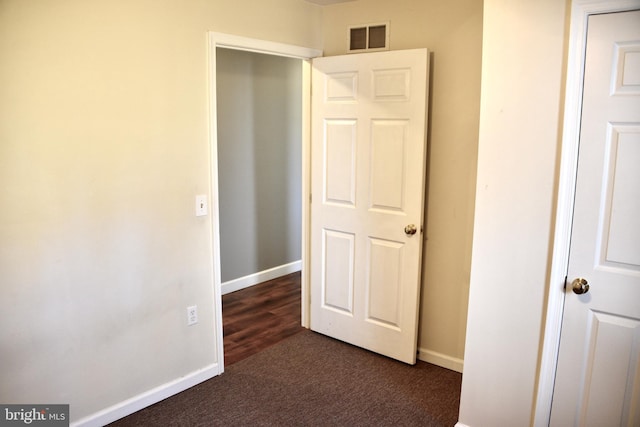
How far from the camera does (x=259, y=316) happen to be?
4.00 meters

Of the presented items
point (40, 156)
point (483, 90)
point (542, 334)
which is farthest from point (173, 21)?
point (542, 334)

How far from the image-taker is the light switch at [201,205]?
2801 mm

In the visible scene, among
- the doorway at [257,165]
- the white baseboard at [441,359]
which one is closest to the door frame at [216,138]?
the white baseboard at [441,359]

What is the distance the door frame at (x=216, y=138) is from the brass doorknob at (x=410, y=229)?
0.82 meters

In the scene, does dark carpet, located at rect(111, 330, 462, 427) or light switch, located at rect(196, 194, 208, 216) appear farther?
light switch, located at rect(196, 194, 208, 216)

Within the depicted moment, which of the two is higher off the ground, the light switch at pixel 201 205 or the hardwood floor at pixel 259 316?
the light switch at pixel 201 205

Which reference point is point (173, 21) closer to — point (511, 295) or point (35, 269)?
point (35, 269)

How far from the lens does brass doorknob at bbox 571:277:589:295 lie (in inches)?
81.2

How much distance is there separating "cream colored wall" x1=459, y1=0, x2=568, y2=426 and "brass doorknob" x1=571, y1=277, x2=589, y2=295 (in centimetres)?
12

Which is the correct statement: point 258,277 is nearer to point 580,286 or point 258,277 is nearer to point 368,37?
point 368,37

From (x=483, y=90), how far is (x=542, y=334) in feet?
3.66

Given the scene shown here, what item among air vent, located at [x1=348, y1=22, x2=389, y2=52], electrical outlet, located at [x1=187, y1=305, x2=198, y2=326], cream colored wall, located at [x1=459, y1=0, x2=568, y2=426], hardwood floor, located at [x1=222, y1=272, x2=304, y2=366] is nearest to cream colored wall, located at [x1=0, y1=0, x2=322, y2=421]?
electrical outlet, located at [x1=187, y1=305, x2=198, y2=326]

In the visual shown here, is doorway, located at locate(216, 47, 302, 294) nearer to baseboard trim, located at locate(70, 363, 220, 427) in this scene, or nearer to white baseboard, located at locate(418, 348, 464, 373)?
baseboard trim, located at locate(70, 363, 220, 427)

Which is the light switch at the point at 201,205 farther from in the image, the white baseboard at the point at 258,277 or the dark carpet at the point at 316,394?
the white baseboard at the point at 258,277
